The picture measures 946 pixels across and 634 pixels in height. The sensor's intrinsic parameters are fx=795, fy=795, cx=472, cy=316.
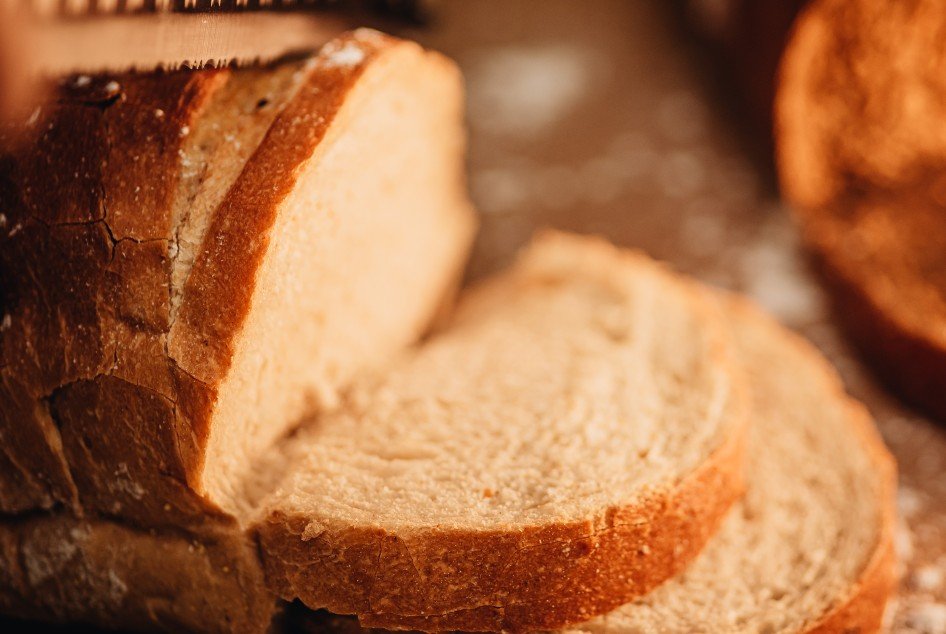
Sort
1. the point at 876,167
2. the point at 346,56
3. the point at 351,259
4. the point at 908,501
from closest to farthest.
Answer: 1. the point at 346,56
2. the point at 351,259
3. the point at 908,501
4. the point at 876,167

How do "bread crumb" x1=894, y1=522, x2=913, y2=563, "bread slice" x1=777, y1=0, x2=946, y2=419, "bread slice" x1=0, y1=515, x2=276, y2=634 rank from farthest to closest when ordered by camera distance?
1. "bread slice" x1=777, y1=0, x2=946, y2=419
2. "bread crumb" x1=894, y1=522, x2=913, y2=563
3. "bread slice" x1=0, y1=515, x2=276, y2=634

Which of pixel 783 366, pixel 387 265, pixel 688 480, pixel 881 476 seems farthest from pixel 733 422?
pixel 387 265

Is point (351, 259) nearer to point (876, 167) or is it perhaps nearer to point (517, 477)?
point (517, 477)

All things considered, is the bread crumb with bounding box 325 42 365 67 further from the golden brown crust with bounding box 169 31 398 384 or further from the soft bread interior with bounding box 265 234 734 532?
the soft bread interior with bounding box 265 234 734 532

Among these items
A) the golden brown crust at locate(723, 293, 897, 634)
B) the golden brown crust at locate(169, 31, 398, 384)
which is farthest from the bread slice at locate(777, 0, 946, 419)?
the golden brown crust at locate(169, 31, 398, 384)

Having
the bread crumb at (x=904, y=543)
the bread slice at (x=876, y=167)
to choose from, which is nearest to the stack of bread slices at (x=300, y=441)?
the bread crumb at (x=904, y=543)

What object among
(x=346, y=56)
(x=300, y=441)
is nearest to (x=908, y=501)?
(x=300, y=441)
